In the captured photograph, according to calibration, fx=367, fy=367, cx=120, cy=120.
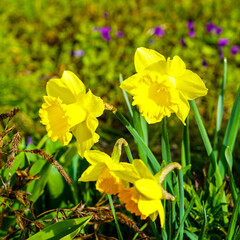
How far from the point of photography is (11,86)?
2701mm

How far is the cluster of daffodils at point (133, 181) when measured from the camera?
903 millimetres

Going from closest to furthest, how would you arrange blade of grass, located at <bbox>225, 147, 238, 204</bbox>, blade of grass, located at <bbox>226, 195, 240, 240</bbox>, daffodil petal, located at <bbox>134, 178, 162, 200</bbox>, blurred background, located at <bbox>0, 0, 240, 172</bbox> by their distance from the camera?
daffodil petal, located at <bbox>134, 178, 162, 200</bbox> → blade of grass, located at <bbox>226, 195, 240, 240</bbox> → blade of grass, located at <bbox>225, 147, 238, 204</bbox> → blurred background, located at <bbox>0, 0, 240, 172</bbox>

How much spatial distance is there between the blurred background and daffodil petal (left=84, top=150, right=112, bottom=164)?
1.30 m

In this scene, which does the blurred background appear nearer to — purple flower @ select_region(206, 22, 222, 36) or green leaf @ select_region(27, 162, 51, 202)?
purple flower @ select_region(206, 22, 222, 36)

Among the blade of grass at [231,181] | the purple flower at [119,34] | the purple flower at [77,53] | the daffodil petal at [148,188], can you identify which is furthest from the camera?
the purple flower at [119,34]

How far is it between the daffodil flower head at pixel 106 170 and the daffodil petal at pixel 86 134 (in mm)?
38

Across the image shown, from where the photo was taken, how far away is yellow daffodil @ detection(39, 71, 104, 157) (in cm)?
103

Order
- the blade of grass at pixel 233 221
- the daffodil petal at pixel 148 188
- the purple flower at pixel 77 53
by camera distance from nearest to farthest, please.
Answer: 1. the daffodil petal at pixel 148 188
2. the blade of grass at pixel 233 221
3. the purple flower at pixel 77 53

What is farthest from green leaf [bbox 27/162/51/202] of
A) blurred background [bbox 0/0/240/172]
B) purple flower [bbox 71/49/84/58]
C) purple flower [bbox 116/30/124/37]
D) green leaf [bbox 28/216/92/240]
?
purple flower [bbox 116/30/124/37]

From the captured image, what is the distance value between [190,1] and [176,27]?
0.58 metres

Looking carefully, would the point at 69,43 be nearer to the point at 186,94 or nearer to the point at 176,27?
the point at 176,27

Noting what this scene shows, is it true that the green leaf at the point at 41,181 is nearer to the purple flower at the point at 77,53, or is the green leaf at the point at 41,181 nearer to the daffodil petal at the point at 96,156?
the daffodil petal at the point at 96,156

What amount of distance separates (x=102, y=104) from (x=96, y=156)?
0.15 metres

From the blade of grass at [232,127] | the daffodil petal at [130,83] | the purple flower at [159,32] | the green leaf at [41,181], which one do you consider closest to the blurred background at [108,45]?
the purple flower at [159,32]
